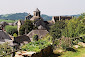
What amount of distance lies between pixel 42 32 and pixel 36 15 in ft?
139

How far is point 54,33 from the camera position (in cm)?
2994

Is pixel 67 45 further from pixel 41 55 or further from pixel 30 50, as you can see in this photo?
pixel 30 50

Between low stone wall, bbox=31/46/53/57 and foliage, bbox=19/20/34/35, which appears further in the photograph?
foliage, bbox=19/20/34/35

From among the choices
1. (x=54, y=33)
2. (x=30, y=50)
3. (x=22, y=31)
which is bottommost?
(x=22, y=31)

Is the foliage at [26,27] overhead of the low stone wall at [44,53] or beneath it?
beneath

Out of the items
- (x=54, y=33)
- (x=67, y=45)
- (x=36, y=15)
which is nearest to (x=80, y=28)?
(x=54, y=33)

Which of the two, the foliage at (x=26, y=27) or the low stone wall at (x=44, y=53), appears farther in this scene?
the foliage at (x=26, y=27)

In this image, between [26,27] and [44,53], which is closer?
[44,53]

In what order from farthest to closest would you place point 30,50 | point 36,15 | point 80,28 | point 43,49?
point 36,15, point 80,28, point 43,49, point 30,50

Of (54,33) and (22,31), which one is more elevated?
(54,33)

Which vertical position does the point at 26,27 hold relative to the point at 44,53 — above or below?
below

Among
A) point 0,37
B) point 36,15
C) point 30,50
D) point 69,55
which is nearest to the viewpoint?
point 30,50

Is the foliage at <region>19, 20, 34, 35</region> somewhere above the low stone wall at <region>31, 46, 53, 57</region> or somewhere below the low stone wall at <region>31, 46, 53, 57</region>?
below

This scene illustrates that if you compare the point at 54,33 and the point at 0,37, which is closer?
the point at 54,33
